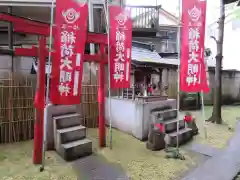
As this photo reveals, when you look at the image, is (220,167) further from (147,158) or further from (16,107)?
(16,107)

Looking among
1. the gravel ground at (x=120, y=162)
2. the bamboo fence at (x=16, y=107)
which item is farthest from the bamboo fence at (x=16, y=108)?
the gravel ground at (x=120, y=162)

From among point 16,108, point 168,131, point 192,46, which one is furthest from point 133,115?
point 16,108

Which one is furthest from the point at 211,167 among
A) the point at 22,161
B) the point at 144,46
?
the point at 144,46

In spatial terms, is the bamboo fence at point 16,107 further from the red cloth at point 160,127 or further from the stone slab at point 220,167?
the stone slab at point 220,167

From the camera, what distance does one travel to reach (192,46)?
7.52m

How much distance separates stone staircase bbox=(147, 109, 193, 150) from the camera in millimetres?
7332

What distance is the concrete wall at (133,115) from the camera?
329 inches

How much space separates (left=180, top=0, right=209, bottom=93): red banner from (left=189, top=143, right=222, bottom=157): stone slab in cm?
209

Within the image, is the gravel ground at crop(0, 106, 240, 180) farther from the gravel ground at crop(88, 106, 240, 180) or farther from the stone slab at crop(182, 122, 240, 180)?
the stone slab at crop(182, 122, 240, 180)

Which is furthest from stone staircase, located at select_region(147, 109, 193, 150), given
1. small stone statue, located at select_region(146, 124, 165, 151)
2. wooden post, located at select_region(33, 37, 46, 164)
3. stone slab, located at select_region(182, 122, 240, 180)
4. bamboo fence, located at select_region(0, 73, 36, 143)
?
bamboo fence, located at select_region(0, 73, 36, 143)

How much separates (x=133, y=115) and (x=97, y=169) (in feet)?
11.3

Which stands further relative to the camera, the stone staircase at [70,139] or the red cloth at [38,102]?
the stone staircase at [70,139]

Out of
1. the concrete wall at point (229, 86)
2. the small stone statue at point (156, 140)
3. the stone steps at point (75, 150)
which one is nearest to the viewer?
→ the stone steps at point (75, 150)

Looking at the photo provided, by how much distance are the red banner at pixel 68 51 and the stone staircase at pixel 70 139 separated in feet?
4.56
